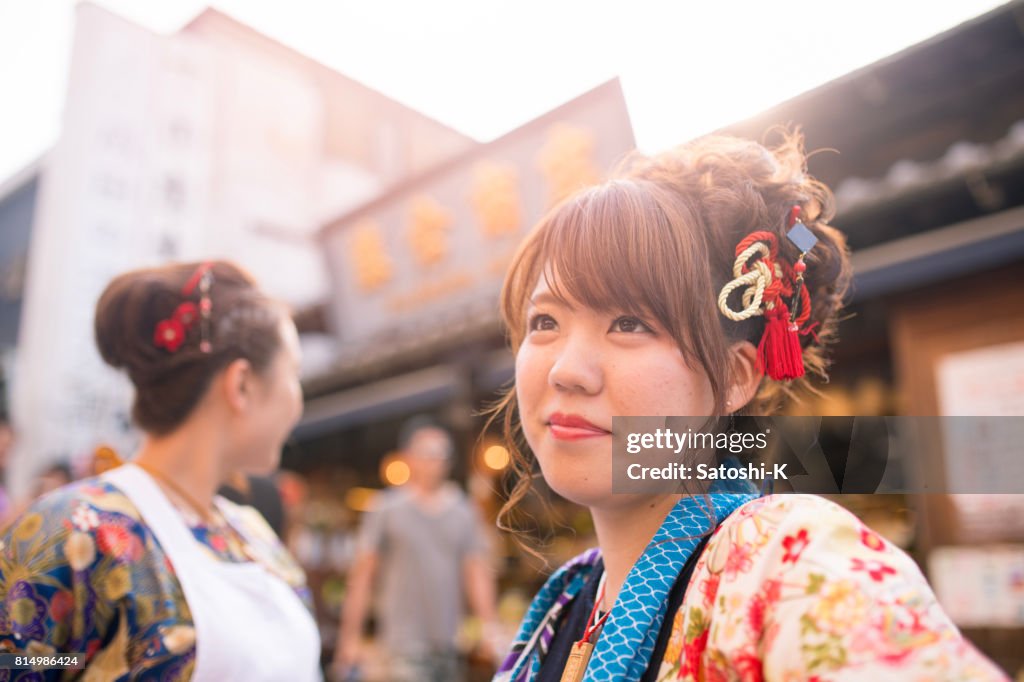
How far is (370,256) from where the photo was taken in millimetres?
7328

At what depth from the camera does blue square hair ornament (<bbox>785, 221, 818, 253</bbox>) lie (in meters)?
1.18

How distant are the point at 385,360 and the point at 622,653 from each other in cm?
564

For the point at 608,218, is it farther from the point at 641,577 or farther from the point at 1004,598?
the point at 1004,598

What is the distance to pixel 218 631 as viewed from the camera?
5.80 ft

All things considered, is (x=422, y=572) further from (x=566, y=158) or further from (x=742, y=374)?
(x=742, y=374)

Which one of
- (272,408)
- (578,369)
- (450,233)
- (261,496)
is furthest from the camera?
(450,233)

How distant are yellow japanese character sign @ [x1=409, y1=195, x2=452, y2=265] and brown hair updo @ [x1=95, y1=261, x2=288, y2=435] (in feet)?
15.3

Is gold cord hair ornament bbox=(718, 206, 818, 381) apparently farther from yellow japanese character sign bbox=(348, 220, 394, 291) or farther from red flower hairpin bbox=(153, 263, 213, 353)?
yellow japanese character sign bbox=(348, 220, 394, 291)

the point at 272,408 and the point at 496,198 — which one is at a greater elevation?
the point at 496,198

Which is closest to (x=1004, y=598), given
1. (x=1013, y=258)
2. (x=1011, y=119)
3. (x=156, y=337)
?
(x=1013, y=258)

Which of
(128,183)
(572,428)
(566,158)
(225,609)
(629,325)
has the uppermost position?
(566,158)

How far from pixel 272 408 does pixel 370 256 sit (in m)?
5.33

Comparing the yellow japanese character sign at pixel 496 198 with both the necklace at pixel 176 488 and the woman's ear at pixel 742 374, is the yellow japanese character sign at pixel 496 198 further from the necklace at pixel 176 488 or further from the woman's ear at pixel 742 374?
the woman's ear at pixel 742 374

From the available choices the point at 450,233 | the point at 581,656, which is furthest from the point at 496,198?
the point at 581,656
